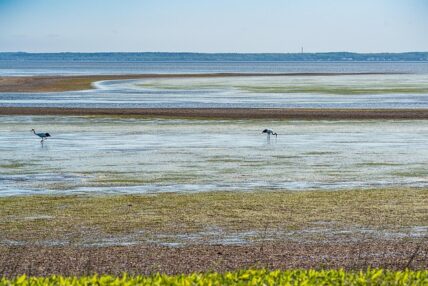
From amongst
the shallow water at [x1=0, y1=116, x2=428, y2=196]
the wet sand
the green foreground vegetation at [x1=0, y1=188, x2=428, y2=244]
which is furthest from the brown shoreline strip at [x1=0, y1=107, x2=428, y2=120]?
the wet sand

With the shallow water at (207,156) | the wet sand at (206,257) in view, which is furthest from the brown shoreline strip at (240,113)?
the wet sand at (206,257)

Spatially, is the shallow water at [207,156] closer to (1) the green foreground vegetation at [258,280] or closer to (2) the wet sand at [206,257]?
(2) the wet sand at [206,257]

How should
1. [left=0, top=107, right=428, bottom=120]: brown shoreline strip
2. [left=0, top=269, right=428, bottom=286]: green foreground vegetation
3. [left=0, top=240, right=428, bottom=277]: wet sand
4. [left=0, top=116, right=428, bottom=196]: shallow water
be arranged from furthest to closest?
1. [left=0, top=107, right=428, bottom=120]: brown shoreline strip
2. [left=0, top=116, right=428, bottom=196]: shallow water
3. [left=0, top=240, right=428, bottom=277]: wet sand
4. [left=0, top=269, right=428, bottom=286]: green foreground vegetation

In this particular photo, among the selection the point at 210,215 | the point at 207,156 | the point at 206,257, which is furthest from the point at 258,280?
the point at 207,156

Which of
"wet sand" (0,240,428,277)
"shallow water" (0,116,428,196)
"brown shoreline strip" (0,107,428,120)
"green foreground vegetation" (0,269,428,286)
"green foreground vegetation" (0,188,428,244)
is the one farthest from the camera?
"brown shoreline strip" (0,107,428,120)

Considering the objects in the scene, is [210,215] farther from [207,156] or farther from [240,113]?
[240,113]

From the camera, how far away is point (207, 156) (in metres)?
36.9

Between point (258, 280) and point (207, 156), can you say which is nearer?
point (258, 280)

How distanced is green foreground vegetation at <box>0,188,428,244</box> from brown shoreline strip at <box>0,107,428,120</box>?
103ft

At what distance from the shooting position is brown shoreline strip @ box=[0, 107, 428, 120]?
58.8 meters

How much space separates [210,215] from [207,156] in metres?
13.5

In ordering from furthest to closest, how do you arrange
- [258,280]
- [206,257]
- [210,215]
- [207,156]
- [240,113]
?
[240,113]
[207,156]
[210,215]
[206,257]
[258,280]

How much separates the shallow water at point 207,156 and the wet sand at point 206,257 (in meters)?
8.54

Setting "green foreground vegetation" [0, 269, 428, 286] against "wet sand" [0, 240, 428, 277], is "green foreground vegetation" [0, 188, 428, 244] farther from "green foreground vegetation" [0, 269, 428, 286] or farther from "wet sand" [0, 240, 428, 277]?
"green foreground vegetation" [0, 269, 428, 286]
